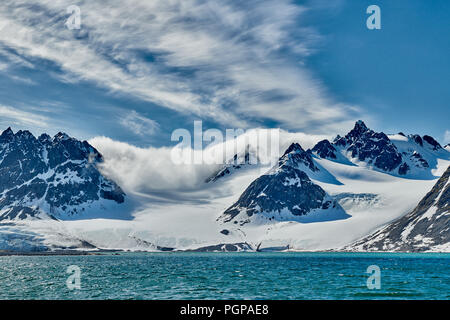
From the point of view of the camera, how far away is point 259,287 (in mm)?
83188
